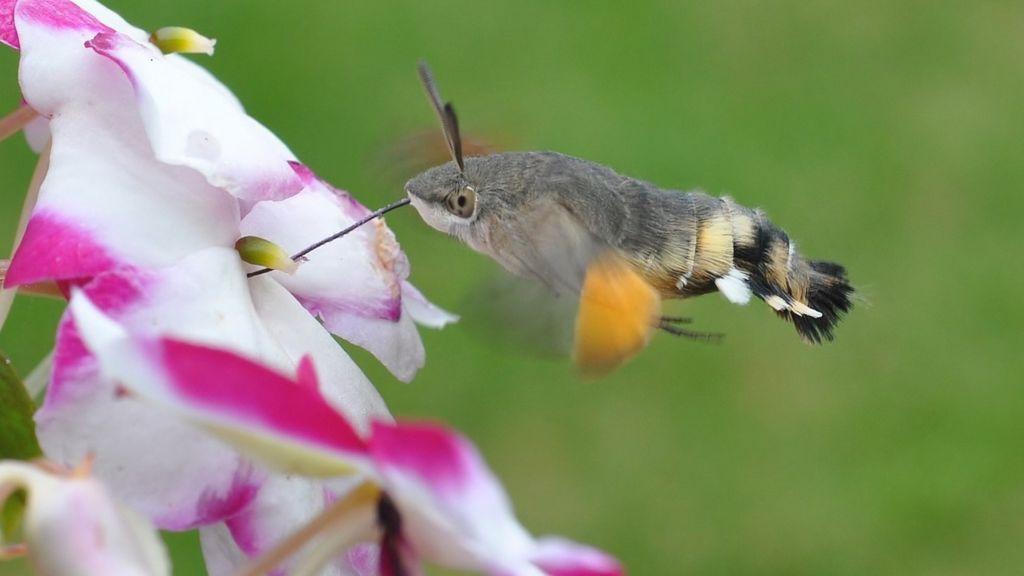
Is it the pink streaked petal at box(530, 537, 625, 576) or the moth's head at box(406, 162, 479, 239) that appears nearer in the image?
the pink streaked petal at box(530, 537, 625, 576)

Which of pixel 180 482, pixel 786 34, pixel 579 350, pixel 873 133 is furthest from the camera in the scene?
pixel 786 34

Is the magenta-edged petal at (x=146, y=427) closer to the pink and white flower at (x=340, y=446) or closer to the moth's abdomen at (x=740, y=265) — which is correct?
the pink and white flower at (x=340, y=446)

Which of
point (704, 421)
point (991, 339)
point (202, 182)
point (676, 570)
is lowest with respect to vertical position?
point (676, 570)

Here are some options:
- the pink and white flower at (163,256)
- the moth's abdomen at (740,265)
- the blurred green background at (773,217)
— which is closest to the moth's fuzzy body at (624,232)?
the moth's abdomen at (740,265)

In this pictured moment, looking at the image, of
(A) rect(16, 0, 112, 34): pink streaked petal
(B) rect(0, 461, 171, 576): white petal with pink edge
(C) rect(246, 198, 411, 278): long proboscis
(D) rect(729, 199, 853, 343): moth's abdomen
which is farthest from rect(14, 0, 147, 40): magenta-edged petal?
(D) rect(729, 199, 853, 343): moth's abdomen

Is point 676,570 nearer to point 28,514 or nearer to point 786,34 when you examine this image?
point 786,34

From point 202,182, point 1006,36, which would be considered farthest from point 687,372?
point 202,182

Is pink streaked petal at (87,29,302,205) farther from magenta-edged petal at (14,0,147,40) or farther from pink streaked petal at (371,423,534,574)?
pink streaked petal at (371,423,534,574)
